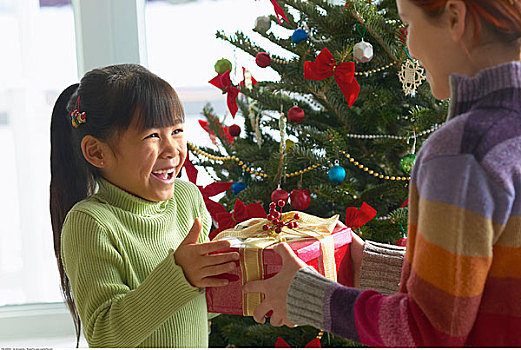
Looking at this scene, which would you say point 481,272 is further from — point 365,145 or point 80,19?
point 80,19

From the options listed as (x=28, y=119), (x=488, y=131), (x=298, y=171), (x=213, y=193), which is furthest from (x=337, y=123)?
(x=28, y=119)

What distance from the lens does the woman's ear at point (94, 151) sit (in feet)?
3.55

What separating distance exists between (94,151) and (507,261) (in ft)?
2.52

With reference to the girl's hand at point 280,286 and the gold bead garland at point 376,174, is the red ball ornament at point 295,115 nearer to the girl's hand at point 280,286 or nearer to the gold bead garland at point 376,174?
the gold bead garland at point 376,174

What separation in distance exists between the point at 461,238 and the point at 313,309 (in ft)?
0.86

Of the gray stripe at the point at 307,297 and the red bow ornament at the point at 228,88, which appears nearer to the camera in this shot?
the gray stripe at the point at 307,297

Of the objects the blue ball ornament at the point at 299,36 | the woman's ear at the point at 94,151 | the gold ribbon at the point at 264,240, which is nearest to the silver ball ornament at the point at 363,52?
the blue ball ornament at the point at 299,36

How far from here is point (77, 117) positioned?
1.09 m

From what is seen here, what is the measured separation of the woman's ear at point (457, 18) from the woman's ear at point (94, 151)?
26.7 inches

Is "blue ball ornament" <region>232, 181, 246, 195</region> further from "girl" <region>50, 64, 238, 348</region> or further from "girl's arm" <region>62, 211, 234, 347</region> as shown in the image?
"girl's arm" <region>62, 211, 234, 347</region>

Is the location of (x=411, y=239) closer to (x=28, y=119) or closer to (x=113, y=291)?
(x=113, y=291)

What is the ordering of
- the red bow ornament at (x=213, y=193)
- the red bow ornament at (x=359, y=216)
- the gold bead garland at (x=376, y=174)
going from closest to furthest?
1. the red bow ornament at (x=359, y=216)
2. the gold bead garland at (x=376, y=174)
3. the red bow ornament at (x=213, y=193)

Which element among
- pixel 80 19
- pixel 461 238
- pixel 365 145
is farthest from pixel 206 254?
pixel 80 19

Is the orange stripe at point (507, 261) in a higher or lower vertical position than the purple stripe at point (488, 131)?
lower
